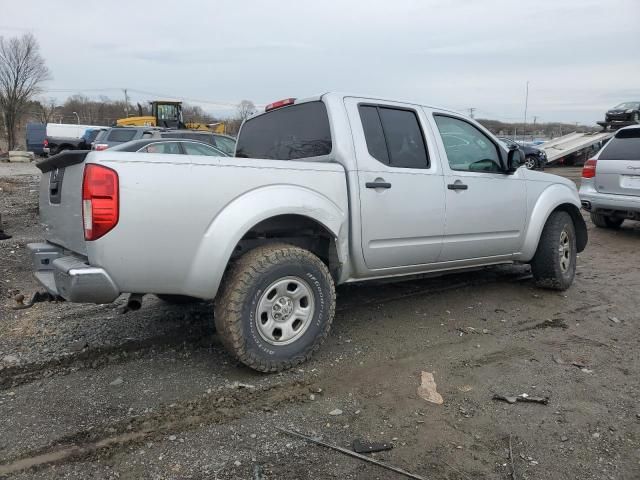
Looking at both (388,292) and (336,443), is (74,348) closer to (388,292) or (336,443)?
(336,443)

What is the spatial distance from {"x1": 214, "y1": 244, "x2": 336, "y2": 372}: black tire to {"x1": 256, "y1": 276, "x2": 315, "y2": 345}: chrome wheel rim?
11mm

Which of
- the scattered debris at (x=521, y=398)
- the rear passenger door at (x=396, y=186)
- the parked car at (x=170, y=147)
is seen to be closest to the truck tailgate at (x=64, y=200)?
the rear passenger door at (x=396, y=186)

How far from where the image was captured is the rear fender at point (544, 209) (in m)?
5.41

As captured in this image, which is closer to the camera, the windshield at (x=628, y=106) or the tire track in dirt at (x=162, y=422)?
the tire track in dirt at (x=162, y=422)

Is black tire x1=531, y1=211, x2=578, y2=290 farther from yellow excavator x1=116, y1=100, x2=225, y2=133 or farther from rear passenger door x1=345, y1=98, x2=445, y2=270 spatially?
yellow excavator x1=116, y1=100, x2=225, y2=133

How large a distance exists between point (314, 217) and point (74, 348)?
2.14 m

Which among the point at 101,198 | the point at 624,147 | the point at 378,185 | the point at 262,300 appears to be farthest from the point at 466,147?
the point at 624,147

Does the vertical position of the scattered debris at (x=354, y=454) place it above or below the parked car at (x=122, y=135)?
below

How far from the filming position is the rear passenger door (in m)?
4.12

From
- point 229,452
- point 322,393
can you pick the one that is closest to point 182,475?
point 229,452

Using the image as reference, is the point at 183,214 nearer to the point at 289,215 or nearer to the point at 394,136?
the point at 289,215

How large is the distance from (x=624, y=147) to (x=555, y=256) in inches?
165

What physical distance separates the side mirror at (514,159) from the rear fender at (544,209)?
543 millimetres

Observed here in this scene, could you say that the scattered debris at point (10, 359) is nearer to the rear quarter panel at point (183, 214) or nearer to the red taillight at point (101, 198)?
the rear quarter panel at point (183, 214)
